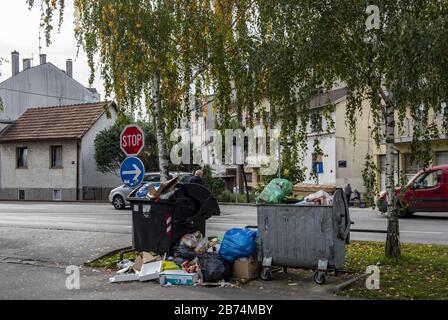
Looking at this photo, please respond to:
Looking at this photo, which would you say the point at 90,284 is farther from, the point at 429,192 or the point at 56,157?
the point at 56,157

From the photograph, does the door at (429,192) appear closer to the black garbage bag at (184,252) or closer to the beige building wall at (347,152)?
the black garbage bag at (184,252)

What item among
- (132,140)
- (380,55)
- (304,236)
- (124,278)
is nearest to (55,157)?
(132,140)

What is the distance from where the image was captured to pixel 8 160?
43.2 meters

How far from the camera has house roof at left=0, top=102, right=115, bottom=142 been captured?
4044 centimetres

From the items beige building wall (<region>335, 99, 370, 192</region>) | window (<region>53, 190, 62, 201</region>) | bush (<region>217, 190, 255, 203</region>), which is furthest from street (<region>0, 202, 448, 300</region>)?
window (<region>53, 190, 62, 201</region>)

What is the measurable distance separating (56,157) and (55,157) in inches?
3.5

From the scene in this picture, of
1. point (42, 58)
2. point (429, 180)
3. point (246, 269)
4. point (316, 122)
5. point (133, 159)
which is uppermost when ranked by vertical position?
point (42, 58)

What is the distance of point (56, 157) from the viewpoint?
41.4 meters

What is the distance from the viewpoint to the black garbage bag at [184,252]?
9031mm

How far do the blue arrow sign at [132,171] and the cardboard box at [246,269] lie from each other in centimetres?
282

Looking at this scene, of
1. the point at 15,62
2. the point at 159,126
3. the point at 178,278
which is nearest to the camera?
the point at 178,278

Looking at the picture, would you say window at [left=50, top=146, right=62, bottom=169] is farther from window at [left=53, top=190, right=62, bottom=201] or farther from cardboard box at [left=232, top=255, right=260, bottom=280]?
cardboard box at [left=232, top=255, right=260, bottom=280]
